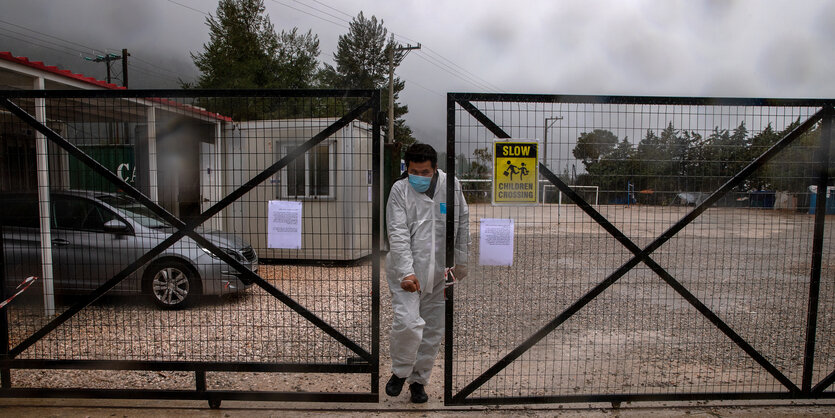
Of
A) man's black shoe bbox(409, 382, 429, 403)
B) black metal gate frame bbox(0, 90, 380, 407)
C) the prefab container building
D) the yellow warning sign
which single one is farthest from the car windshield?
the yellow warning sign

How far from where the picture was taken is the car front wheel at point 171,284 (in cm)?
596

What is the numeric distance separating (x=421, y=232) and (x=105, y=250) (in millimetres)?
4079

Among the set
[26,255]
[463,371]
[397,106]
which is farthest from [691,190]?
[397,106]

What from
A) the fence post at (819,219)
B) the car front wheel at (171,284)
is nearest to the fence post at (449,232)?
the fence post at (819,219)

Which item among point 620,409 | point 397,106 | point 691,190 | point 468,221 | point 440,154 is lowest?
point 620,409

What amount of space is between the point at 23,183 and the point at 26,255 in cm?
115

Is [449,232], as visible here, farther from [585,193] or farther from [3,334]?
[3,334]

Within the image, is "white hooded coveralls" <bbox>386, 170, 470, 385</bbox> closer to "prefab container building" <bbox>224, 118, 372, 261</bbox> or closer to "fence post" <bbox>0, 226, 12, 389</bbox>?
"prefab container building" <bbox>224, 118, 372, 261</bbox>

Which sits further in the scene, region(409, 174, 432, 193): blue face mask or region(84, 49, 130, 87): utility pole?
region(84, 49, 130, 87): utility pole

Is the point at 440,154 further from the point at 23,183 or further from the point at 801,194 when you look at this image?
the point at 23,183

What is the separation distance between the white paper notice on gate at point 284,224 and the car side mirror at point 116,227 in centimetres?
337

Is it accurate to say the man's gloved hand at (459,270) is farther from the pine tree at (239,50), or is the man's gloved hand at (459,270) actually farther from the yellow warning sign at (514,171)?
the pine tree at (239,50)

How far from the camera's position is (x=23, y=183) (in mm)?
6219

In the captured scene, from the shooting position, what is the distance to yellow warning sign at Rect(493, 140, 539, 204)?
3.46 metres
